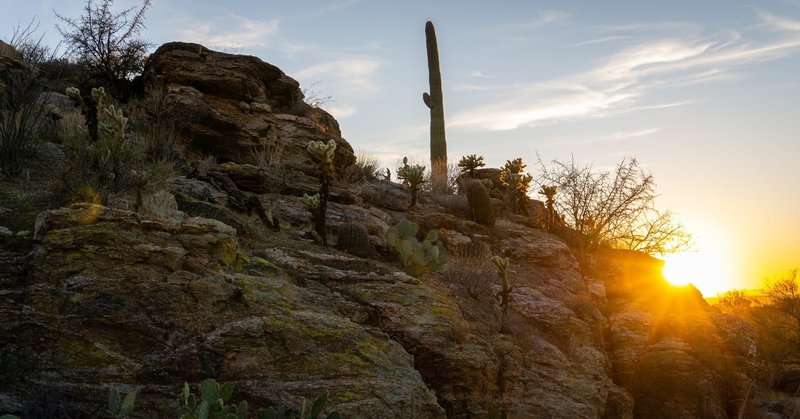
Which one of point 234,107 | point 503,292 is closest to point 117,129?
point 234,107

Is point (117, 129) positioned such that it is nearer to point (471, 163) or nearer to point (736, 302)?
point (471, 163)

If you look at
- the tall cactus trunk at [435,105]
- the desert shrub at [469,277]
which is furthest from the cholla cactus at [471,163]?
the desert shrub at [469,277]

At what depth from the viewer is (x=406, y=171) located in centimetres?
1368

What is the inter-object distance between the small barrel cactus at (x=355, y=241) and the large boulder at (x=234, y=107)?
13.3 ft

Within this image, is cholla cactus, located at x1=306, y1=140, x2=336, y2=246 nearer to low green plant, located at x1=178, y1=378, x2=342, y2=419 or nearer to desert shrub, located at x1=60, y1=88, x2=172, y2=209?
desert shrub, located at x1=60, y1=88, x2=172, y2=209

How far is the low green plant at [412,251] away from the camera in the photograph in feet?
30.6

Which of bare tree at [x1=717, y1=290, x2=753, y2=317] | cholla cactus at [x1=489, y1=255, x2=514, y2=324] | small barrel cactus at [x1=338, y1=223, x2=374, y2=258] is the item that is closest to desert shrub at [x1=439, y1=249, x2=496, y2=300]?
cholla cactus at [x1=489, y1=255, x2=514, y2=324]

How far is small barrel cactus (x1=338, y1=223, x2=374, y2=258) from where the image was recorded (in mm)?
9398

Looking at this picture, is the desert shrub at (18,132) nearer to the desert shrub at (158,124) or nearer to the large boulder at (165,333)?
the desert shrub at (158,124)

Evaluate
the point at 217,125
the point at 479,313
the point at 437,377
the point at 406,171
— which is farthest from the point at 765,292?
the point at 217,125

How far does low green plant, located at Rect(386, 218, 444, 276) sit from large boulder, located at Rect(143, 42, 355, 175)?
13.6 feet

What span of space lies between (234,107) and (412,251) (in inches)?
294

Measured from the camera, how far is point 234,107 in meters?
14.8

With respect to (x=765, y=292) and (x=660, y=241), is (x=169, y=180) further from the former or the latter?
(x=765, y=292)
